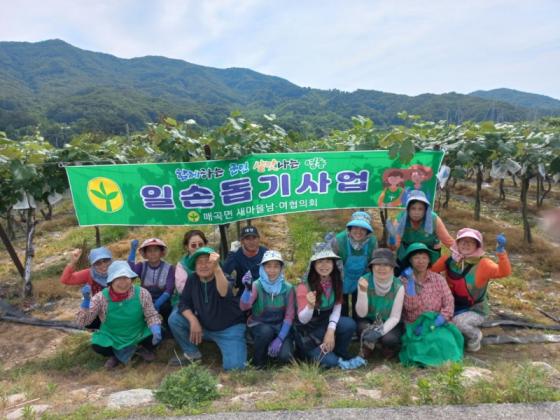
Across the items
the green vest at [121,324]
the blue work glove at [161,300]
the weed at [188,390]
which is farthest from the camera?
the blue work glove at [161,300]

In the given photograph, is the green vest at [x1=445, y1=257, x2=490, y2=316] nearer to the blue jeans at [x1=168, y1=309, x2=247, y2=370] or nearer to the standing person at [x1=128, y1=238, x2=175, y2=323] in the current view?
the blue jeans at [x1=168, y1=309, x2=247, y2=370]

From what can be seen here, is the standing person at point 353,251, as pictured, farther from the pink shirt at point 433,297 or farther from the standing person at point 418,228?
the pink shirt at point 433,297

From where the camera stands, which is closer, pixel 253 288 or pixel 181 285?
pixel 253 288

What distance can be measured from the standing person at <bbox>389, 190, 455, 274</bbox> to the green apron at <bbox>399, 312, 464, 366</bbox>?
28.4 inches

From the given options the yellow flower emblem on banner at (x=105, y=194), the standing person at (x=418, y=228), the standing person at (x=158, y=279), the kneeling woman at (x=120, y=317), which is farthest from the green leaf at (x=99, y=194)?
the standing person at (x=418, y=228)

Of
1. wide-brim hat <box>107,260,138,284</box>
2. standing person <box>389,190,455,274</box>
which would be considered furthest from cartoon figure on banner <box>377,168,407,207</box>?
wide-brim hat <box>107,260,138,284</box>

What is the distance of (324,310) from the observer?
13.2ft

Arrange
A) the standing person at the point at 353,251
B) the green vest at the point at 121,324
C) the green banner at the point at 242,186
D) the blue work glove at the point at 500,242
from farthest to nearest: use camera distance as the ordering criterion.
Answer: the green banner at the point at 242,186
the standing person at the point at 353,251
the green vest at the point at 121,324
the blue work glove at the point at 500,242

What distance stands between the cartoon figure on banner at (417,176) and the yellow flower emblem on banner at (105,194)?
3.90 m

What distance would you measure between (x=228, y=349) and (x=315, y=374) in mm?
1191

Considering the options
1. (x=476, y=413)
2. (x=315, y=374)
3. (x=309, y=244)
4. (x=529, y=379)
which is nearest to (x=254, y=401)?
(x=315, y=374)

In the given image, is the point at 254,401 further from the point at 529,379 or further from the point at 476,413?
the point at 529,379

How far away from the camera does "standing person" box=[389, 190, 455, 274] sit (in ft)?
14.5

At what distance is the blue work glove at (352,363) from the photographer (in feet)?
12.6
